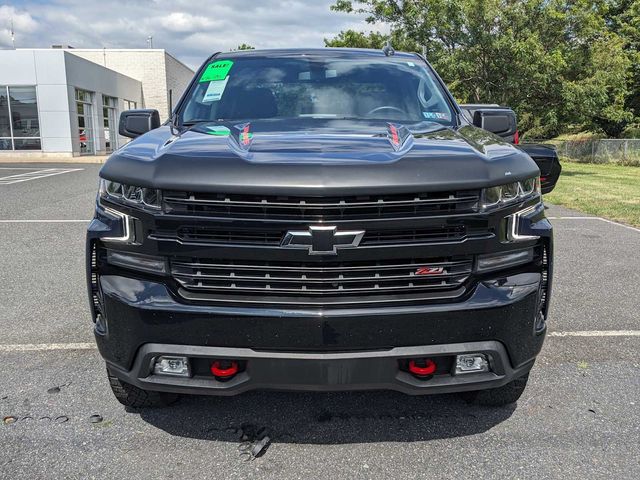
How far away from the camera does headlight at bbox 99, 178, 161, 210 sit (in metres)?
2.24

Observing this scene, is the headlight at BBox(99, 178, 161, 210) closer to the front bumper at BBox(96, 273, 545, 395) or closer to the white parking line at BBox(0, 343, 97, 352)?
the front bumper at BBox(96, 273, 545, 395)

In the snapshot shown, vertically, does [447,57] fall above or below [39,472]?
above

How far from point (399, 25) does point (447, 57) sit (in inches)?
144

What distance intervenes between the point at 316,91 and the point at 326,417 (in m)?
2.04

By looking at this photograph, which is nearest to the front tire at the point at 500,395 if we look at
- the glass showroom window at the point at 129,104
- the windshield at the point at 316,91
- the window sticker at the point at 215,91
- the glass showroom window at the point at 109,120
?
the windshield at the point at 316,91

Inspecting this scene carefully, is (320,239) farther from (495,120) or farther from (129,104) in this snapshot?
(129,104)

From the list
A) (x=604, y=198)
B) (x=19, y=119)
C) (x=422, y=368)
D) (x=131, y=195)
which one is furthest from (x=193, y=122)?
(x=19, y=119)

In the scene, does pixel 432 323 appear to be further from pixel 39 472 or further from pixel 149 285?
pixel 39 472

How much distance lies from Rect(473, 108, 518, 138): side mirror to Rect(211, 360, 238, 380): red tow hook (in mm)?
2264

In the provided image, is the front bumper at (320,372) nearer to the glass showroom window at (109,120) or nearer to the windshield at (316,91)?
the windshield at (316,91)

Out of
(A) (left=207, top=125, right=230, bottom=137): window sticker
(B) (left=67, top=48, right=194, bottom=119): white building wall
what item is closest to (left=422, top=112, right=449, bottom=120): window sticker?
(A) (left=207, top=125, right=230, bottom=137): window sticker

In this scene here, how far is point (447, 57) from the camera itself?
1984 centimetres

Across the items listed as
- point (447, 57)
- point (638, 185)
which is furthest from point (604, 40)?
point (638, 185)

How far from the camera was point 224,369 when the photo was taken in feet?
7.64
